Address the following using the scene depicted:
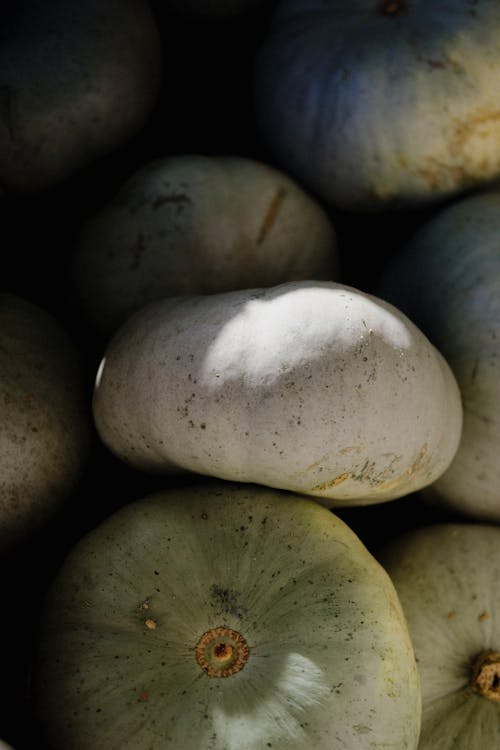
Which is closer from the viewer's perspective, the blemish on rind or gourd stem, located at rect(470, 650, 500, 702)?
gourd stem, located at rect(470, 650, 500, 702)

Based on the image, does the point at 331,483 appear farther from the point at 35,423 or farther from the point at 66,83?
the point at 66,83

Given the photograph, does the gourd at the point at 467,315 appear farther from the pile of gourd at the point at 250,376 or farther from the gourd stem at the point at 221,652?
the gourd stem at the point at 221,652

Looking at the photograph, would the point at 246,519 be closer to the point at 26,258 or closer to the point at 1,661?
the point at 1,661

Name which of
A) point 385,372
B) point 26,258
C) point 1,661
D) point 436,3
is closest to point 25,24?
point 26,258

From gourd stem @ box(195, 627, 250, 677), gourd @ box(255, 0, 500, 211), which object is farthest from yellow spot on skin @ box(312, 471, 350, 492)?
gourd @ box(255, 0, 500, 211)

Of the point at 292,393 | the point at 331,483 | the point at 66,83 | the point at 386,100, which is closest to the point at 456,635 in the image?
the point at 331,483

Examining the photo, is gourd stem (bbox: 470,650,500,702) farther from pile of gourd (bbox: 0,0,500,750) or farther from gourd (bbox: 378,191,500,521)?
gourd (bbox: 378,191,500,521)
